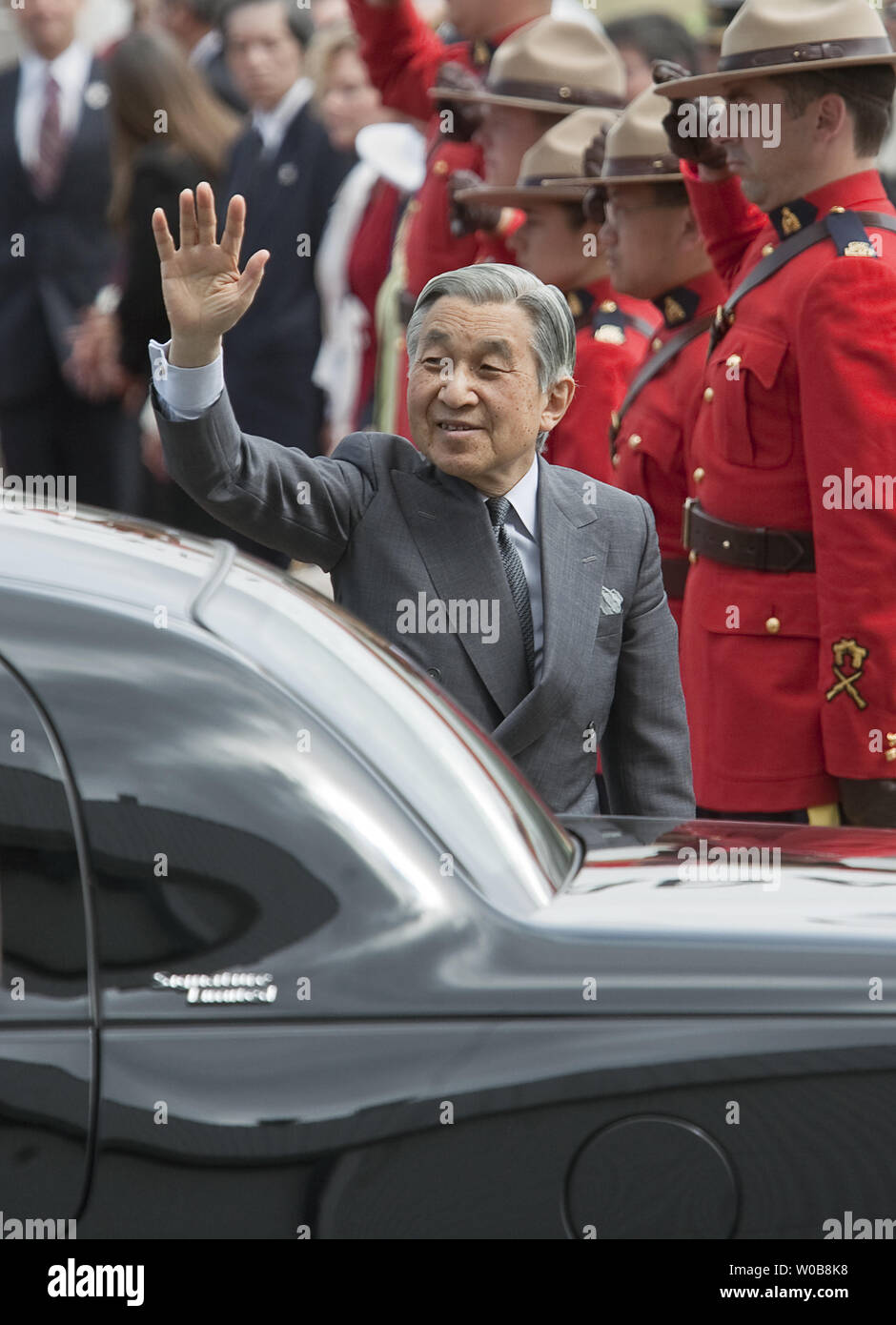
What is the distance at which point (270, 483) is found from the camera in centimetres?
288

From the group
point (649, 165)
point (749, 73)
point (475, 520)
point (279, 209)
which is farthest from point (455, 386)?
point (279, 209)

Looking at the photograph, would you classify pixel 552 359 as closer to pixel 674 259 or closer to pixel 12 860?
pixel 12 860

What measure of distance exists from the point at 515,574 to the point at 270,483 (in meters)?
0.40

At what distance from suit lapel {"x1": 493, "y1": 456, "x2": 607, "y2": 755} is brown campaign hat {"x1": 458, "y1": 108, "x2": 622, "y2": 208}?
2.12 metres

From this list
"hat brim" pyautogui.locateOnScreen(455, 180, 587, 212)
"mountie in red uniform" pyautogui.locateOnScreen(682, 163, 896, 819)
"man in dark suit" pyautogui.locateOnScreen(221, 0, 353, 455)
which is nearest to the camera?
"mountie in red uniform" pyautogui.locateOnScreen(682, 163, 896, 819)

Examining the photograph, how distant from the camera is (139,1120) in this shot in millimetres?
1900

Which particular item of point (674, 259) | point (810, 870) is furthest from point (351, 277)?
point (810, 870)

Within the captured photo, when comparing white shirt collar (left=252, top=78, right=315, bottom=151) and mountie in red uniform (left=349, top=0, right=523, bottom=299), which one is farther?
white shirt collar (left=252, top=78, right=315, bottom=151)

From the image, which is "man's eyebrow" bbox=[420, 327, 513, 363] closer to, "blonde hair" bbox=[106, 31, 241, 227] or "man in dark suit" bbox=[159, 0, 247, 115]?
"blonde hair" bbox=[106, 31, 241, 227]

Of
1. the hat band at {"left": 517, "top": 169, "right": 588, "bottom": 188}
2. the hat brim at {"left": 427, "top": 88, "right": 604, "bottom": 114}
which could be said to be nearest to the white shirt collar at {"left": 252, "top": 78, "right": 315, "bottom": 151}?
the hat brim at {"left": 427, "top": 88, "right": 604, "bottom": 114}

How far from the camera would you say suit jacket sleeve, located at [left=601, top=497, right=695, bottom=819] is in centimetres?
317

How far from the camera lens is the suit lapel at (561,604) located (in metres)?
2.97
